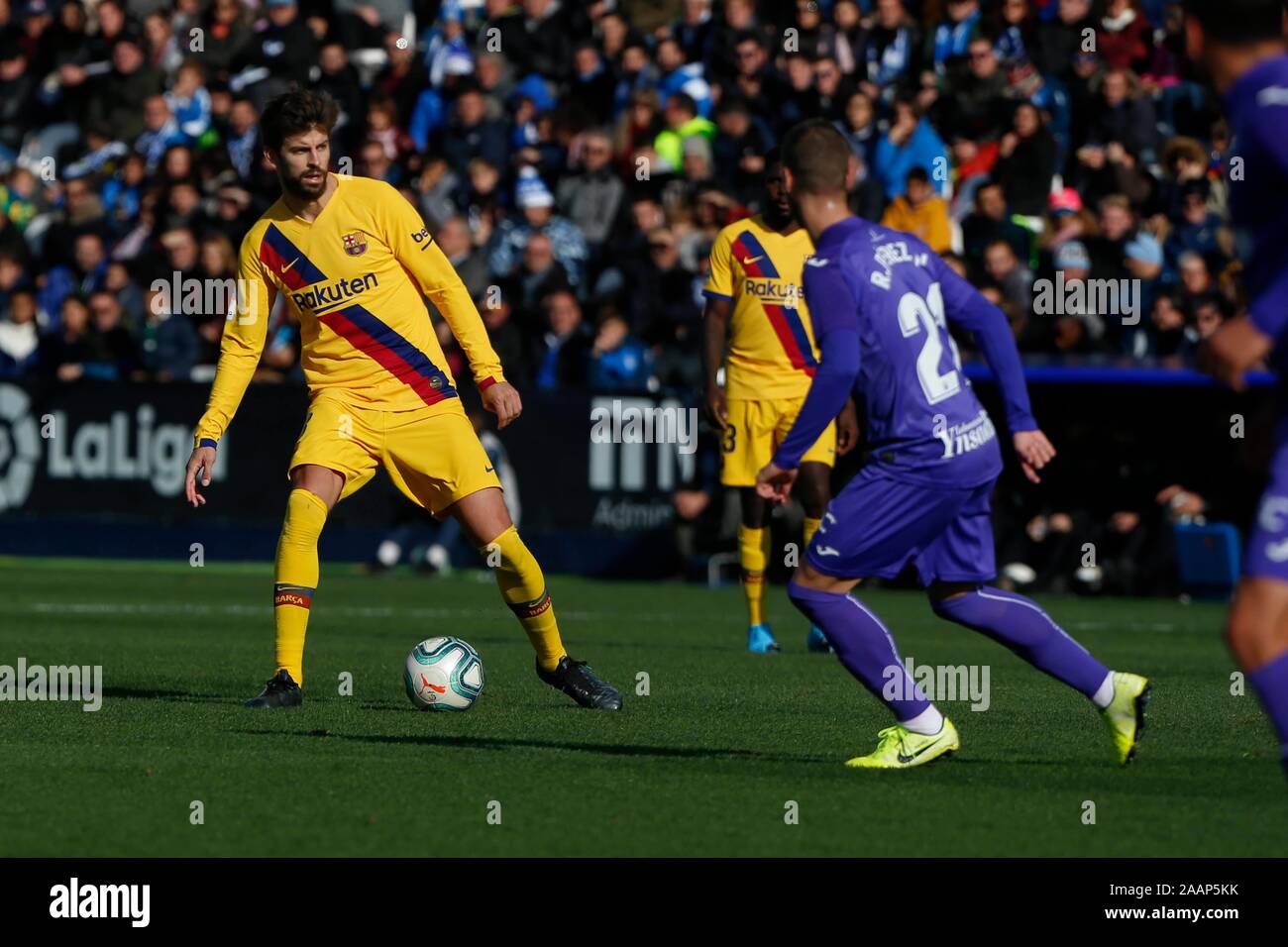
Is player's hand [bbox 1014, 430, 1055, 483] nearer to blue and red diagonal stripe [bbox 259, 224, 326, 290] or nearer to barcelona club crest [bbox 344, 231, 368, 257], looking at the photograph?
barcelona club crest [bbox 344, 231, 368, 257]

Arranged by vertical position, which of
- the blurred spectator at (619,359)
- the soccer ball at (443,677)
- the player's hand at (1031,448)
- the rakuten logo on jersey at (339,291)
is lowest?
the soccer ball at (443,677)

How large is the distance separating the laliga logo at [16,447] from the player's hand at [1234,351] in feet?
59.4

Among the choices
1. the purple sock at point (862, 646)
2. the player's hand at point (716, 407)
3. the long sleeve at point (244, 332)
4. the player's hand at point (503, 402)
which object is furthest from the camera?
the player's hand at point (716, 407)

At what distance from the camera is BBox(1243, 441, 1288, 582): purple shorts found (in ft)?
18.6

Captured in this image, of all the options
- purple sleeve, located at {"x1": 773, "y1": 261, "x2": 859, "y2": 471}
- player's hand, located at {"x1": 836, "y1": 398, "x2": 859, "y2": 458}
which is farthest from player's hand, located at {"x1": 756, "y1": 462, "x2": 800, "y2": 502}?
player's hand, located at {"x1": 836, "y1": 398, "x2": 859, "y2": 458}

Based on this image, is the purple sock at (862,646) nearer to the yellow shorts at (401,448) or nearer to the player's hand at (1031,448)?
the player's hand at (1031,448)

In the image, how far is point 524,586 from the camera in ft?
32.4

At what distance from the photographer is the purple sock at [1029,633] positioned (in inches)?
311

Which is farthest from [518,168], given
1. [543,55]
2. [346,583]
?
[346,583]

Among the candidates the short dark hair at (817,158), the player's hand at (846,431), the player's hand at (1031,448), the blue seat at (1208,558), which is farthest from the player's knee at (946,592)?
the blue seat at (1208,558)

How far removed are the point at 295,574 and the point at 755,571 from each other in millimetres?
4141

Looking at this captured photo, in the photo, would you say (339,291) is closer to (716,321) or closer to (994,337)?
(994,337)

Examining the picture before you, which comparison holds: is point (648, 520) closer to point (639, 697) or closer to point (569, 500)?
point (569, 500)

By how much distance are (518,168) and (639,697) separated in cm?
1394
